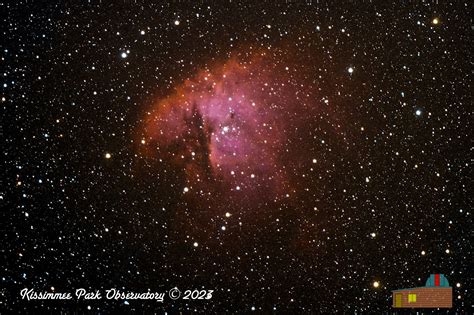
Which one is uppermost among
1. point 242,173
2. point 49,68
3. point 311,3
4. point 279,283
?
point 311,3

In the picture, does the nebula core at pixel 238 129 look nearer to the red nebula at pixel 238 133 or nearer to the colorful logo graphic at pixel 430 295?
the red nebula at pixel 238 133

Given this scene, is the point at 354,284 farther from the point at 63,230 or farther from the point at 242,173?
the point at 63,230

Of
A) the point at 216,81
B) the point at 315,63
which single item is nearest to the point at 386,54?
the point at 315,63

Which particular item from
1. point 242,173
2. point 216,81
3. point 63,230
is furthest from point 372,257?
point 63,230

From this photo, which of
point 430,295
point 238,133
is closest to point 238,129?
point 238,133

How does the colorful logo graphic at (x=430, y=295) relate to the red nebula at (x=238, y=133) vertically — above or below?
below

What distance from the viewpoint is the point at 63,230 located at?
21.9 inches

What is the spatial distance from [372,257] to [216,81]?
355 millimetres

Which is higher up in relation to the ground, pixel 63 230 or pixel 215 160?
pixel 215 160

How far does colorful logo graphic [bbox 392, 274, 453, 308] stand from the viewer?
2.02 feet

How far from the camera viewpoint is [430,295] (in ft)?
2.04

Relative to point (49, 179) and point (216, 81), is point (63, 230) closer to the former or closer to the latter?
point (49, 179)

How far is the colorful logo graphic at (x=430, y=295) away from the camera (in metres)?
0.61

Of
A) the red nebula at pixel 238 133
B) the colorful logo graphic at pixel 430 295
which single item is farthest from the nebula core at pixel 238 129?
the colorful logo graphic at pixel 430 295
